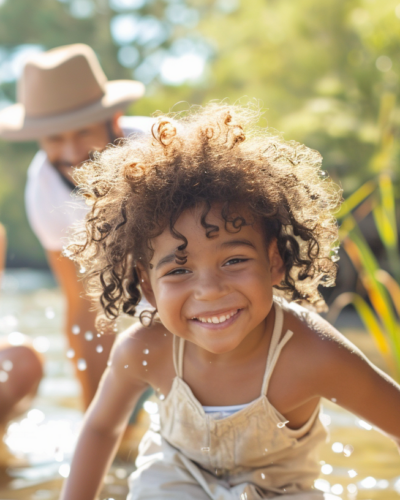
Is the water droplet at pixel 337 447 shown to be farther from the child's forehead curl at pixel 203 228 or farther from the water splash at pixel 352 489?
the child's forehead curl at pixel 203 228

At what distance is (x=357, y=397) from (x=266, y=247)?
0.45 meters

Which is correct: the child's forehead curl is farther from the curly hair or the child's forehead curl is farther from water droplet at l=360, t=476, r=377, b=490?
water droplet at l=360, t=476, r=377, b=490

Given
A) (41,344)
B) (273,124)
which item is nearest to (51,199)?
(41,344)

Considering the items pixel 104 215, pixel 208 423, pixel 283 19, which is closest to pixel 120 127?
pixel 104 215

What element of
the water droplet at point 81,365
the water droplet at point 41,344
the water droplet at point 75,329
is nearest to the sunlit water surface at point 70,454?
the water droplet at point 75,329

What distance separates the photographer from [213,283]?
1.62 metres

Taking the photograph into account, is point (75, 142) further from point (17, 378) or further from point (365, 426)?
point (365, 426)

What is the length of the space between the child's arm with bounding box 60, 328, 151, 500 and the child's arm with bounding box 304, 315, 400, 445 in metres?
0.52

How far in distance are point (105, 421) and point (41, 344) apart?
3570 mm

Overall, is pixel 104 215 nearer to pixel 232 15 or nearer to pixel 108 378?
pixel 108 378

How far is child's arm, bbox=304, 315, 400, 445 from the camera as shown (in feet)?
5.70

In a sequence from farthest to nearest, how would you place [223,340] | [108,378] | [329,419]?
[329,419] < [108,378] < [223,340]

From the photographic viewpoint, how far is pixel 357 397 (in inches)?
68.8

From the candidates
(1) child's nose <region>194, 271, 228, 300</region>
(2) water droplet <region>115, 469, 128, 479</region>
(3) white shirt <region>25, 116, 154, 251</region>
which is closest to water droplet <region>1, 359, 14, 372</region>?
(3) white shirt <region>25, 116, 154, 251</region>
